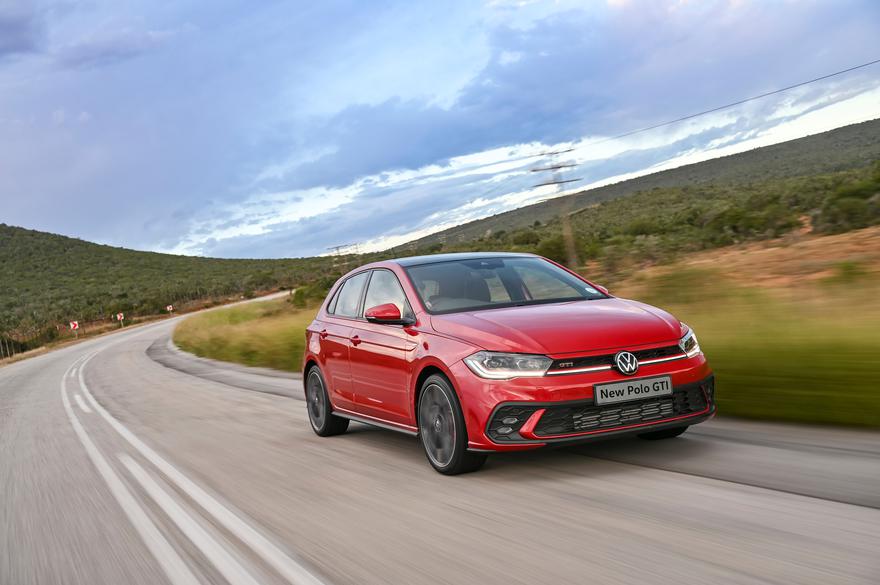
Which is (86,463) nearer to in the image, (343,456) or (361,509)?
(343,456)

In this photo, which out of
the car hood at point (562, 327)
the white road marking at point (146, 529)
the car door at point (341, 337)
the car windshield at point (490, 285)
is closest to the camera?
the white road marking at point (146, 529)

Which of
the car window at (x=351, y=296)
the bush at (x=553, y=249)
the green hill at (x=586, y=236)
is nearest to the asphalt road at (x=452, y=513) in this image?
the car window at (x=351, y=296)

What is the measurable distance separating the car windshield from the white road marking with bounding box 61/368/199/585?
2415 millimetres

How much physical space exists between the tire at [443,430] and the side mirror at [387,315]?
567mm

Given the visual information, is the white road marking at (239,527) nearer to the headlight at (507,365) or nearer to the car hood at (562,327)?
the headlight at (507,365)

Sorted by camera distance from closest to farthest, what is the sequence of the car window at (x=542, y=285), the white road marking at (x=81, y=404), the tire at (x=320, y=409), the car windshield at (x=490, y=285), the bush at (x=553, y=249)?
the car windshield at (x=490, y=285) → the car window at (x=542, y=285) → the tire at (x=320, y=409) → the white road marking at (x=81, y=404) → the bush at (x=553, y=249)

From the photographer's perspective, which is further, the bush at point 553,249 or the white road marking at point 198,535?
the bush at point 553,249

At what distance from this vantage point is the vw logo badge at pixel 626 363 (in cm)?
559

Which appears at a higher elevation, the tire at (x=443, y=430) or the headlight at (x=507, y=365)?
the headlight at (x=507, y=365)

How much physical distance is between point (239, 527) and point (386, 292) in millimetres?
2580

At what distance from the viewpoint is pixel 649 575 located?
12.4 ft

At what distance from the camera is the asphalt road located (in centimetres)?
407

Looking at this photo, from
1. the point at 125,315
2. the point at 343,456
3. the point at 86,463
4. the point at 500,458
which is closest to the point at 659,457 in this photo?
the point at 500,458

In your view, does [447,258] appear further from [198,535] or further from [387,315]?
[198,535]
